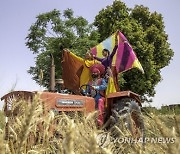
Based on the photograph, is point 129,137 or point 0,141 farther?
point 129,137

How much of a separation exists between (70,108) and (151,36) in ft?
85.1

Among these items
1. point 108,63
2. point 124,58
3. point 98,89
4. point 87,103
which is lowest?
point 87,103

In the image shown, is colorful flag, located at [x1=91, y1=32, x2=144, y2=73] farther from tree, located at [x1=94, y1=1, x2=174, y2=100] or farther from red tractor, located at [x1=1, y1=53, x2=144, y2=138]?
tree, located at [x1=94, y1=1, x2=174, y2=100]

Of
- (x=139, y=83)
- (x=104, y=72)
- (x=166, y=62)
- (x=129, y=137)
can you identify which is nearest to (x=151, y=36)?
(x=166, y=62)

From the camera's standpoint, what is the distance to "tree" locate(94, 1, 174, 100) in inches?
1070

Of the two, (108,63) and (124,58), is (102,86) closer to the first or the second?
(108,63)

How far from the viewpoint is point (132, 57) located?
31.4 feet

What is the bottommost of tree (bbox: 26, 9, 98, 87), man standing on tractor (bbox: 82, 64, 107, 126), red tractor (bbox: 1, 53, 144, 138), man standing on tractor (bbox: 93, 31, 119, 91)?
red tractor (bbox: 1, 53, 144, 138)

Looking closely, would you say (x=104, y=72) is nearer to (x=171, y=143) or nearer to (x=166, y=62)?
(x=171, y=143)

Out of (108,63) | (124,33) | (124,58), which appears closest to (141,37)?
(124,33)

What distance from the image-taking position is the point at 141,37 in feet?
92.4

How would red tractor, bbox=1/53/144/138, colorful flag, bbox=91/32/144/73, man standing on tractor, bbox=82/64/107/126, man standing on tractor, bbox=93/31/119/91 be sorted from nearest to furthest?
red tractor, bbox=1/53/144/138, man standing on tractor, bbox=82/64/107/126, man standing on tractor, bbox=93/31/119/91, colorful flag, bbox=91/32/144/73

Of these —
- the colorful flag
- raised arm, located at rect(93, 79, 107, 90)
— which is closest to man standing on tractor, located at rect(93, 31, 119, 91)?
the colorful flag

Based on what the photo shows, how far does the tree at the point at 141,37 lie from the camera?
2719 centimetres
